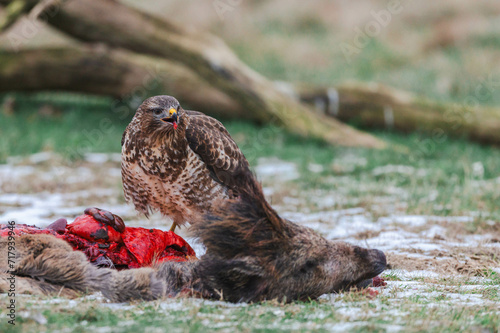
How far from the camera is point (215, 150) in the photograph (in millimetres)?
4871

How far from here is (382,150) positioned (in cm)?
1018

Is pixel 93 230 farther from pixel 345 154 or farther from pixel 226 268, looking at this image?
pixel 345 154

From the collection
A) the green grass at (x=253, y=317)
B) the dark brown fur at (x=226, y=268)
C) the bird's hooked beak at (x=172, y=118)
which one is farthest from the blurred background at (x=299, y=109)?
the green grass at (x=253, y=317)

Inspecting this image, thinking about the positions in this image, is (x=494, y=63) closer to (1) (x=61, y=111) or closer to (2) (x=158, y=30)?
(2) (x=158, y=30)

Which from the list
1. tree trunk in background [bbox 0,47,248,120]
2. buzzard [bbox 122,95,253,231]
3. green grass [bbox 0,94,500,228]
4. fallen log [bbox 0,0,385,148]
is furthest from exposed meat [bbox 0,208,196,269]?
tree trunk in background [bbox 0,47,248,120]

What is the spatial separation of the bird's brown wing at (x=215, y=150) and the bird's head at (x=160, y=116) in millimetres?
225

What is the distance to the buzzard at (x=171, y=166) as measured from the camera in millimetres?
4527

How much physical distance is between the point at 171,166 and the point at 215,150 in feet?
1.62

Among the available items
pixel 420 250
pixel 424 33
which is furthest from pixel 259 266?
pixel 424 33

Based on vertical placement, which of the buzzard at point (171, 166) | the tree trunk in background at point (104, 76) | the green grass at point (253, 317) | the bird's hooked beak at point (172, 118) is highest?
the tree trunk in background at point (104, 76)

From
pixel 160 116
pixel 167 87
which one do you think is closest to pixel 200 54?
pixel 167 87

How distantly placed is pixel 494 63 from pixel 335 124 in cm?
718

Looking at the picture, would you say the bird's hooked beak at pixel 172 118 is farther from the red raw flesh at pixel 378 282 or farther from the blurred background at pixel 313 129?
the red raw flesh at pixel 378 282
